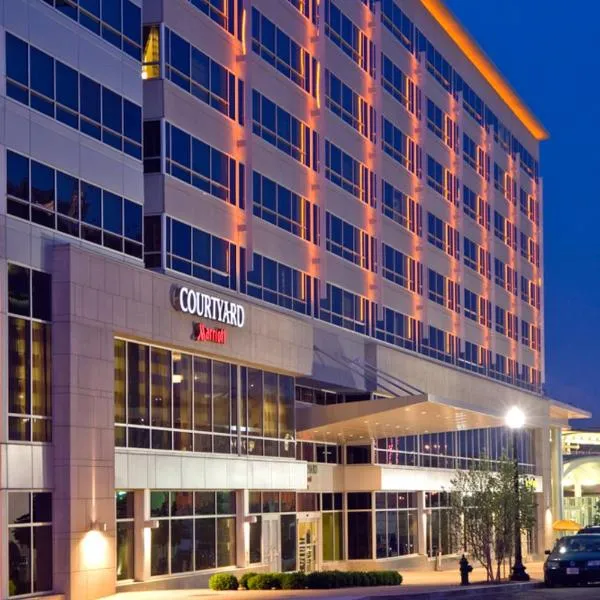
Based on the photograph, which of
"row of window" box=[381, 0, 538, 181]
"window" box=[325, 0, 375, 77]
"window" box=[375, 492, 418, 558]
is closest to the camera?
"window" box=[325, 0, 375, 77]

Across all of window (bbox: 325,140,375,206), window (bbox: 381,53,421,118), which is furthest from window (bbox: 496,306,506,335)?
window (bbox: 325,140,375,206)

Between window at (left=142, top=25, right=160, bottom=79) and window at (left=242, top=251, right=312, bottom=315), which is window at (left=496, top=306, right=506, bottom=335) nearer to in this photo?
window at (left=242, top=251, right=312, bottom=315)

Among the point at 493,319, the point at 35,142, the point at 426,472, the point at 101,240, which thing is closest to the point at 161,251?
the point at 101,240

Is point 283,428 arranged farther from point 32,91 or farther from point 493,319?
point 493,319

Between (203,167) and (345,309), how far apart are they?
47.7 ft

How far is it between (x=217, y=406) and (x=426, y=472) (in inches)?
968

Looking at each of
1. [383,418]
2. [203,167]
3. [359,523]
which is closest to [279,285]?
[383,418]

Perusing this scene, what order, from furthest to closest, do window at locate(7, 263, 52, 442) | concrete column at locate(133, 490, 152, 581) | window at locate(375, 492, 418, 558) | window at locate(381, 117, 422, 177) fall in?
window at locate(381, 117, 422, 177), window at locate(375, 492, 418, 558), concrete column at locate(133, 490, 152, 581), window at locate(7, 263, 52, 442)

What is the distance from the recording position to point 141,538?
4156 cm

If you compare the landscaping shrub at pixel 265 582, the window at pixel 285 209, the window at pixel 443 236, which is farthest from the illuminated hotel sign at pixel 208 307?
the window at pixel 443 236

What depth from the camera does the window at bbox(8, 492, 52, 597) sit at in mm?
34906

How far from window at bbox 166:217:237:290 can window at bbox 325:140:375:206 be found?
10.7 m

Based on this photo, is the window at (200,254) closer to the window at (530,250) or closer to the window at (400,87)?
the window at (400,87)

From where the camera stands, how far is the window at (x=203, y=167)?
1791 inches
